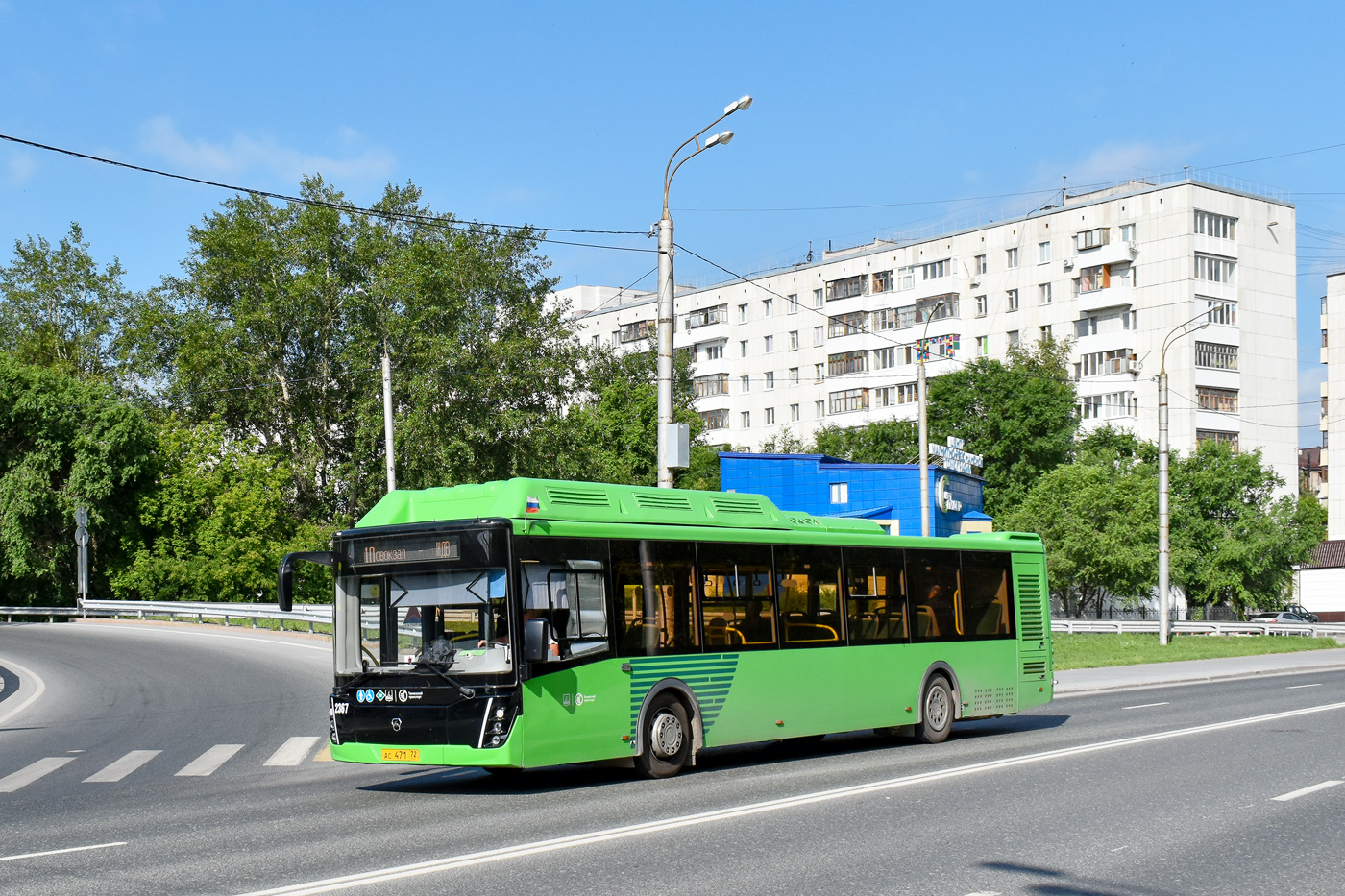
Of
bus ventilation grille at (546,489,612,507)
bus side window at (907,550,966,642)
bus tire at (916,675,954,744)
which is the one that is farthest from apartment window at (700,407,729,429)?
bus ventilation grille at (546,489,612,507)

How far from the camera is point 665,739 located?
12828 millimetres

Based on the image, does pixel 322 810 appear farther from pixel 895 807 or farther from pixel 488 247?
pixel 488 247

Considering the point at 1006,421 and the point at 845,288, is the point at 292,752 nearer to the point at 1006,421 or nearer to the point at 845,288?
the point at 1006,421

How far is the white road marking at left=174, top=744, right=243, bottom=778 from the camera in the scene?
13.3 meters

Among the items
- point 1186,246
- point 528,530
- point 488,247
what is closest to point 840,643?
point 528,530

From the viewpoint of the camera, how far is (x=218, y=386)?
54.6 meters

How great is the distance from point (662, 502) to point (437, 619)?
8.96 ft

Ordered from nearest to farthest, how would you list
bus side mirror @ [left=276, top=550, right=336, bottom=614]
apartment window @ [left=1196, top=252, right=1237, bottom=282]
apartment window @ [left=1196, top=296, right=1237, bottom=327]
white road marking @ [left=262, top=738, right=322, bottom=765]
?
bus side mirror @ [left=276, top=550, right=336, bottom=614]
white road marking @ [left=262, top=738, right=322, bottom=765]
apartment window @ [left=1196, top=252, right=1237, bottom=282]
apartment window @ [left=1196, top=296, right=1237, bottom=327]

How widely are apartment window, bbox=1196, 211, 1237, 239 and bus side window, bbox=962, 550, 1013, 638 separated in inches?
2419

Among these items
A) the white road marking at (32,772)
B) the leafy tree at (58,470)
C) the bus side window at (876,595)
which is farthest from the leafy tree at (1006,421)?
the white road marking at (32,772)

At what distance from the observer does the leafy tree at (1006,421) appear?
2731 inches

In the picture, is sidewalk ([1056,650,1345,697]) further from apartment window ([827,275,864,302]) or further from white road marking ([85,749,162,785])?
apartment window ([827,275,864,302])

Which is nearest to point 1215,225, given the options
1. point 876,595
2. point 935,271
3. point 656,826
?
point 935,271

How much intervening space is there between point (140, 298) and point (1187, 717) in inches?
2062
